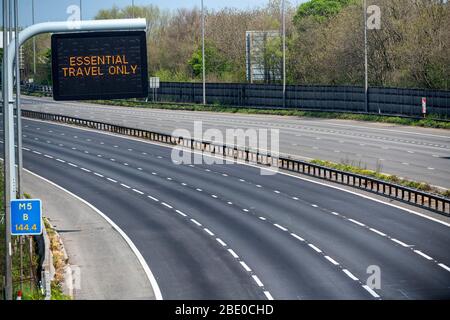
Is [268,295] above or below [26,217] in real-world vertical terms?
below

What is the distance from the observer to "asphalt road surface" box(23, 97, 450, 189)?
5803 centimetres

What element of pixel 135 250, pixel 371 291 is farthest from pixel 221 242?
pixel 371 291

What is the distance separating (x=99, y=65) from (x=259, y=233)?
10909 millimetres

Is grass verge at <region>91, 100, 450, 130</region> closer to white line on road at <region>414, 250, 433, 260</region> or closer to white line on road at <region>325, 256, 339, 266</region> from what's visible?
white line on road at <region>414, 250, 433, 260</region>

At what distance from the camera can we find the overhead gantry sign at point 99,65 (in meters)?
31.0

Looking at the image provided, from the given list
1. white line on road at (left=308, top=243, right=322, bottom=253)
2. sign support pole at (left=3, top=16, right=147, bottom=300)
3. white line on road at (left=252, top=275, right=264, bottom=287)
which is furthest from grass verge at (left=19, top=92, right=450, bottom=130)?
sign support pole at (left=3, top=16, right=147, bottom=300)

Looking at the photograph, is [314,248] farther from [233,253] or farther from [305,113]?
[305,113]

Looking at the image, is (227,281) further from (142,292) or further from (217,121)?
(217,121)

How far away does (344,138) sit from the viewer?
7369 centimetres

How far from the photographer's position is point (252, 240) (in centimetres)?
3809

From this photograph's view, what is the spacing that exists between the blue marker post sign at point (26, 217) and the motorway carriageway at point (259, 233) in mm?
4593

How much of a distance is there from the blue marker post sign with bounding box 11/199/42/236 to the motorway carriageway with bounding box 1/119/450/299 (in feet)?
15.1

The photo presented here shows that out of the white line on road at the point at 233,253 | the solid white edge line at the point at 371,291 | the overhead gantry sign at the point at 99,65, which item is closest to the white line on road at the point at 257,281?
the solid white edge line at the point at 371,291
